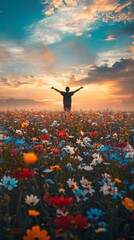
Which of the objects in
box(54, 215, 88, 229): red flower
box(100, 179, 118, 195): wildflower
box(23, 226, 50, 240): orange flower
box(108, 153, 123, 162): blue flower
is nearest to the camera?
box(54, 215, 88, 229): red flower

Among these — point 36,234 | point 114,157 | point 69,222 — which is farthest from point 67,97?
point 69,222

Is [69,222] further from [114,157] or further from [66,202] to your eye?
[114,157]

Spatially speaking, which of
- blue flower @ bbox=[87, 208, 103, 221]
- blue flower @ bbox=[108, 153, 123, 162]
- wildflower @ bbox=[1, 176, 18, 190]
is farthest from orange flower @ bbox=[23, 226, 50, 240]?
blue flower @ bbox=[108, 153, 123, 162]

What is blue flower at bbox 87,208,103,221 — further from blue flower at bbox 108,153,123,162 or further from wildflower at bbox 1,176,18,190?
blue flower at bbox 108,153,123,162

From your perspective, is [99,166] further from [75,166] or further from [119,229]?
[119,229]

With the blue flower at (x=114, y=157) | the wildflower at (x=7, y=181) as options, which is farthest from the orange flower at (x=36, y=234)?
the blue flower at (x=114, y=157)

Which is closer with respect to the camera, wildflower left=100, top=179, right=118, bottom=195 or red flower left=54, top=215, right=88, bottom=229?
red flower left=54, top=215, right=88, bottom=229

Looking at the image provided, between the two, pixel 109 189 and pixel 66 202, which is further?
pixel 109 189

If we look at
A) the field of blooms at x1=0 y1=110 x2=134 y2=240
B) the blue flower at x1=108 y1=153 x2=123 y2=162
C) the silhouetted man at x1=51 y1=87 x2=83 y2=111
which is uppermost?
the silhouetted man at x1=51 y1=87 x2=83 y2=111

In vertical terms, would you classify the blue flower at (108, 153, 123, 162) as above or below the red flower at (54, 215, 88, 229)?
below

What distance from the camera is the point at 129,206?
2.43 m

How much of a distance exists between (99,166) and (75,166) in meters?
0.43

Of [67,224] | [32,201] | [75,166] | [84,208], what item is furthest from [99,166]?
[67,224]

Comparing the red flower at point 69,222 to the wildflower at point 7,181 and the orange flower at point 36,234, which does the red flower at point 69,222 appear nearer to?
the orange flower at point 36,234
